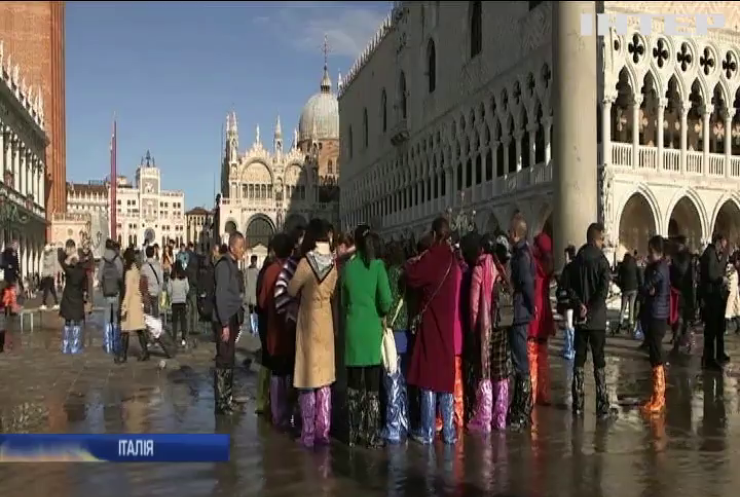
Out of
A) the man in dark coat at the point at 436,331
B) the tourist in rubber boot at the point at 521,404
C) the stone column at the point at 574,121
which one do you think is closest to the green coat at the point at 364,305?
the man in dark coat at the point at 436,331

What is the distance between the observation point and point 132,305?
11.6 metres

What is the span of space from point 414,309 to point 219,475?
220 cm

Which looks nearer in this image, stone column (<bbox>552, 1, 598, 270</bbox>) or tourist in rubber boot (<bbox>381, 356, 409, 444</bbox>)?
tourist in rubber boot (<bbox>381, 356, 409, 444</bbox>)

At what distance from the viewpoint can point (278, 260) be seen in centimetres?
769

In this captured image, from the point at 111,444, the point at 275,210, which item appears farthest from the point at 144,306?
the point at 275,210

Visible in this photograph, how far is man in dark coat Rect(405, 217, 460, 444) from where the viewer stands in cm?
670

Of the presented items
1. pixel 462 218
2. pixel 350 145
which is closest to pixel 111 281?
pixel 462 218

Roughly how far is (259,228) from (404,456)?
3266 inches

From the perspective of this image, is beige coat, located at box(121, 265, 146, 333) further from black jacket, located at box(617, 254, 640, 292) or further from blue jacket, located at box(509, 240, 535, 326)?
black jacket, located at box(617, 254, 640, 292)

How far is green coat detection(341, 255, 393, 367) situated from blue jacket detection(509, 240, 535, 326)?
1604mm

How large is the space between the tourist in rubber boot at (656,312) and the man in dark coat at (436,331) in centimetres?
261

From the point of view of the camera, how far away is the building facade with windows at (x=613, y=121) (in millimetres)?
26594

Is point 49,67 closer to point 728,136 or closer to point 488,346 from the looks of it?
point 728,136

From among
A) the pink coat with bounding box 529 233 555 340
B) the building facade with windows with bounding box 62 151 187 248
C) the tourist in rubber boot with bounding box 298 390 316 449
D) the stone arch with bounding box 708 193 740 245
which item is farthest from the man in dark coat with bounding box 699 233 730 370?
the building facade with windows with bounding box 62 151 187 248
